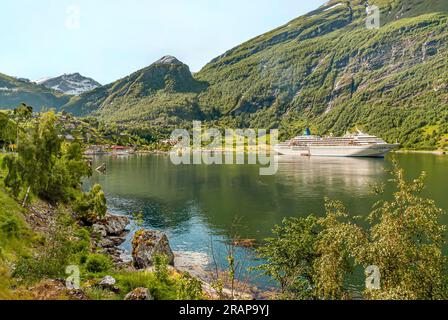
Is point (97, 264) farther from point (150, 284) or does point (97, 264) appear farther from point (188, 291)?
point (188, 291)

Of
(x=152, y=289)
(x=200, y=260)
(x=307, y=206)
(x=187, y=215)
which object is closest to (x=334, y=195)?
(x=307, y=206)

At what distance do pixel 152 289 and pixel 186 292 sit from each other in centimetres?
778

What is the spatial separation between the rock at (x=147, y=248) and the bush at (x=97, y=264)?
4.70 m

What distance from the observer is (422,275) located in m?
20.3

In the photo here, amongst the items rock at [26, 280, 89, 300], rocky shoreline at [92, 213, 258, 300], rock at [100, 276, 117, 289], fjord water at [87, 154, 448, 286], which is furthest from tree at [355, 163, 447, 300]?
fjord water at [87, 154, 448, 286]

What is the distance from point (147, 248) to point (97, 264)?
7087 mm

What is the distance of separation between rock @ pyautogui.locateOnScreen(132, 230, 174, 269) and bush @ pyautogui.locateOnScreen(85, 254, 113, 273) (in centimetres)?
470

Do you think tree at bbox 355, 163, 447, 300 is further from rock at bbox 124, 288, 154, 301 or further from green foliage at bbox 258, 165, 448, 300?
rock at bbox 124, 288, 154, 301

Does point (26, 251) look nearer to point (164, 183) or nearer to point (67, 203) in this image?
point (67, 203)

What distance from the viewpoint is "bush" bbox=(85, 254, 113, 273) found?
3312 centimetres

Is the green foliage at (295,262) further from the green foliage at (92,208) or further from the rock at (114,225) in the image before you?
the green foliage at (92,208)

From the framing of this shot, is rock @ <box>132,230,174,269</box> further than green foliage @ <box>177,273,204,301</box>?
Yes

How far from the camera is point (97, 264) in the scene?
3394cm
